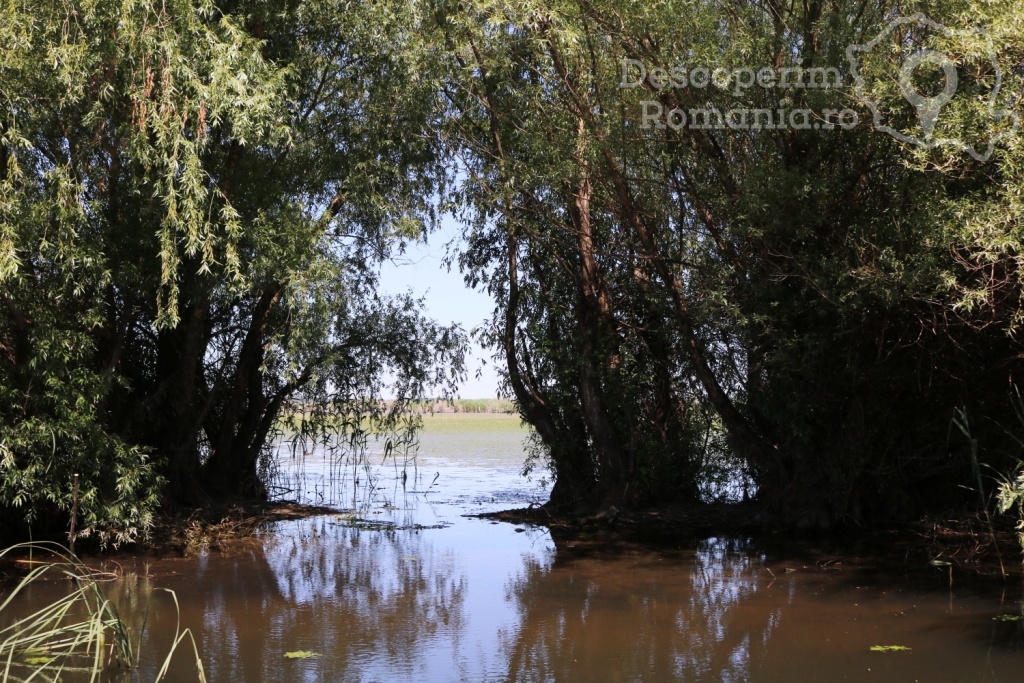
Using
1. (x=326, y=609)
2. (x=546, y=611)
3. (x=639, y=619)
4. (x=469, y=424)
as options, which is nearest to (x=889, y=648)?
(x=639, y=619)

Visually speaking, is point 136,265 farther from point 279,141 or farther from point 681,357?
point 681,357

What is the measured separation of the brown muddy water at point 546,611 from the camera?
19.3 feet

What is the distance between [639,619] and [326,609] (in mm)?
2348

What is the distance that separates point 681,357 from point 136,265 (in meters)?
6.31

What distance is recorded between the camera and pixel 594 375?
38.9 feet

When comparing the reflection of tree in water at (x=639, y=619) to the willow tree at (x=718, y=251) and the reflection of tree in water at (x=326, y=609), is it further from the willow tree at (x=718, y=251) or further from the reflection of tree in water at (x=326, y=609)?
the willow tree at (x=718, y=251)

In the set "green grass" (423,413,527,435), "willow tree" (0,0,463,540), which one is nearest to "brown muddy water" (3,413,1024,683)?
"willow tree" (0,0,463,540)

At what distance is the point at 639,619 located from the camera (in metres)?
7.18

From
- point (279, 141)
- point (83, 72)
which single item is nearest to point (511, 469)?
point (279, 141)

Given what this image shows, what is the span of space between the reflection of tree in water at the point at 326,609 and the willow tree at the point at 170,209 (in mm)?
1388

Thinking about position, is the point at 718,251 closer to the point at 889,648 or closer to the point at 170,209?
the point at 889,648

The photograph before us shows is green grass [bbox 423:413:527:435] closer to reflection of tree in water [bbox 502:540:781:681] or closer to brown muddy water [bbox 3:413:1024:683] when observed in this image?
brown muddy water [bbox 3:413:1024:683]

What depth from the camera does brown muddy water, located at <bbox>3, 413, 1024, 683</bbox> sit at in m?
5.88

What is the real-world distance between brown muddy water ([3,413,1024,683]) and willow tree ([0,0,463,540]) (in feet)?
4.78
